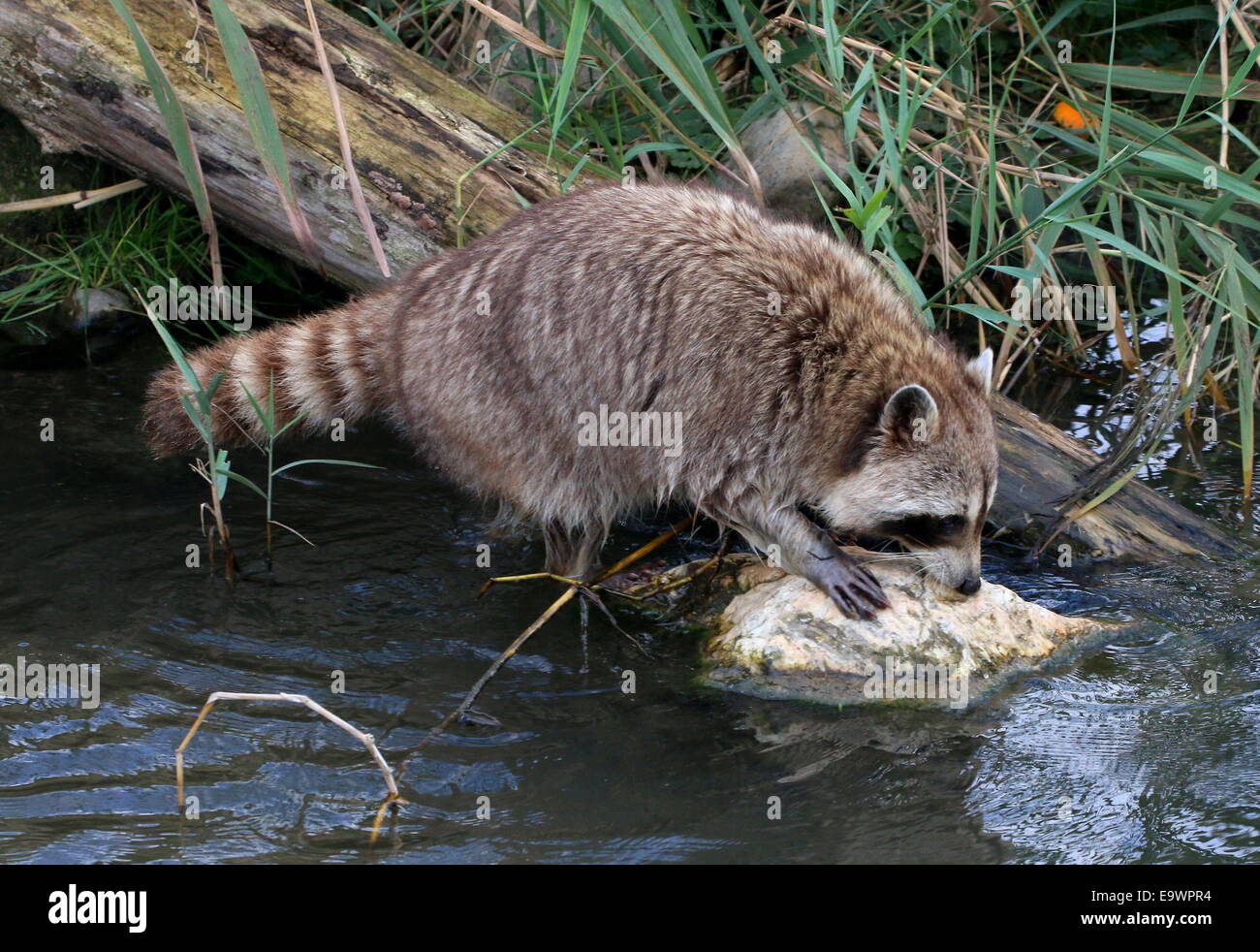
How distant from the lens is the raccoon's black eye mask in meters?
3.58

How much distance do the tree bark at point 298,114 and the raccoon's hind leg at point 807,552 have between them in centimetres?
143

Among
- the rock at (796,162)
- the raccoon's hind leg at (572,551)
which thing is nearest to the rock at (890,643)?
the raccoon's hind leg at (572,551)

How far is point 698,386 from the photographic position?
3.70m

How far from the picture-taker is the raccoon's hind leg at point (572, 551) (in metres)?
4.06

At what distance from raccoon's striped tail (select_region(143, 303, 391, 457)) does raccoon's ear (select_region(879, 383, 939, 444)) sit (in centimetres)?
165

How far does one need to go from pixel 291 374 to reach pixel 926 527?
2.07 m

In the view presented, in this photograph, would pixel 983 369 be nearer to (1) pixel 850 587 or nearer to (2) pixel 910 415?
(2) pixel 910 415

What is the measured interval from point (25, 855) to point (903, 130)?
3.05 metres

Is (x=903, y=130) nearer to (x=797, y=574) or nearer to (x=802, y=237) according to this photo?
(x=802, y=237)

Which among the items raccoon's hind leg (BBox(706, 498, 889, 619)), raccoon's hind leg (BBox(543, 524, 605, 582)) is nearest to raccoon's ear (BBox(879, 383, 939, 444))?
raccoon's hind leg (BBox(706, 498, 889, 619))

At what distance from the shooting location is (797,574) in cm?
368

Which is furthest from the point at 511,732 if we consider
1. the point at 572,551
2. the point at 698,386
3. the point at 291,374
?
the point at 291,374

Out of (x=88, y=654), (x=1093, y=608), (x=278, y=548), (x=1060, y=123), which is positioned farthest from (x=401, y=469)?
(x=1060, y=123)

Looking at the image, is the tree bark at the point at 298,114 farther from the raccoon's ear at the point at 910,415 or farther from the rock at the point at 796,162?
the raccoon's ear at the point at 910,415
